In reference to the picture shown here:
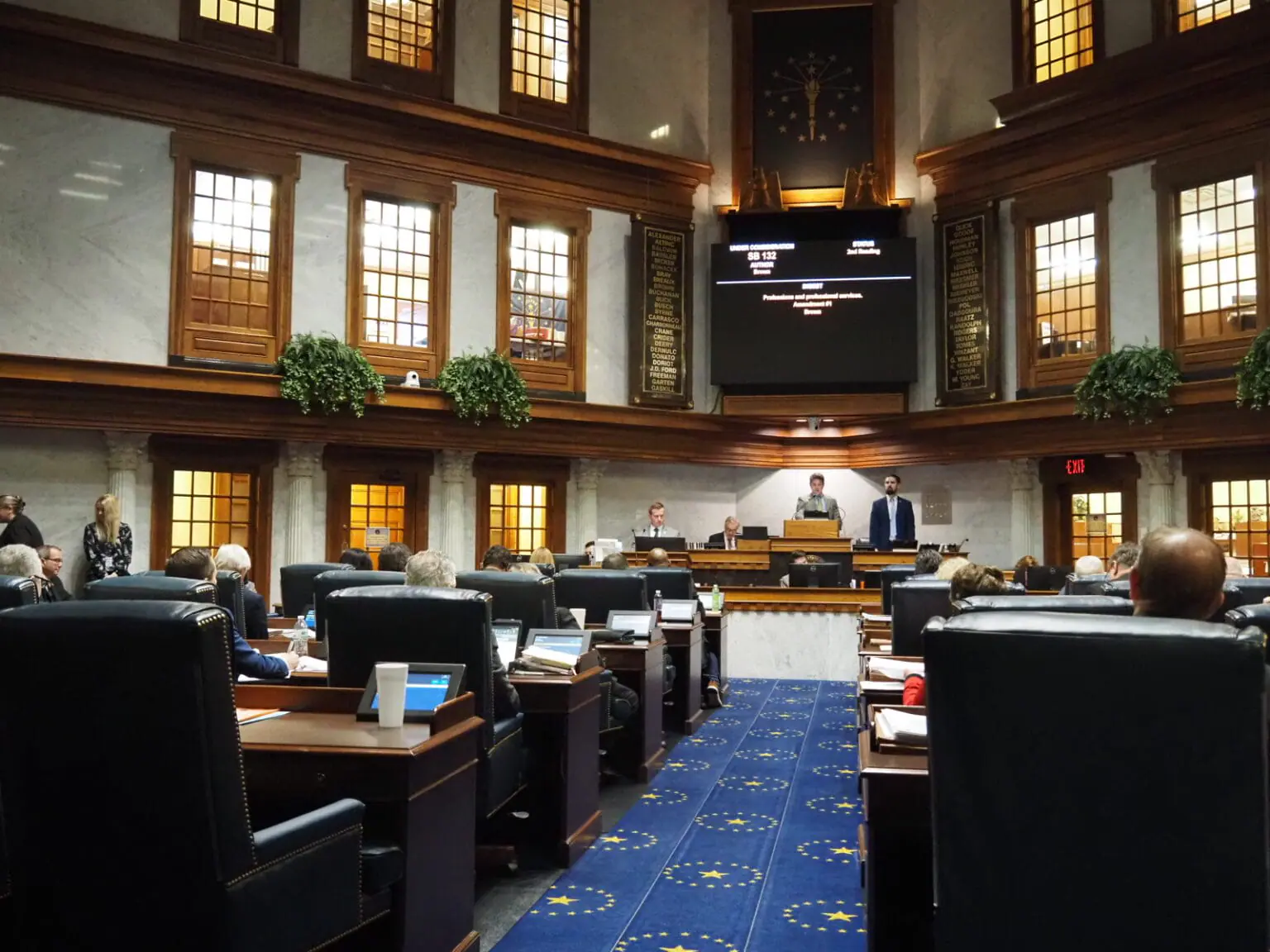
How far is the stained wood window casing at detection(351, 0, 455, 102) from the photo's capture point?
13.1 m

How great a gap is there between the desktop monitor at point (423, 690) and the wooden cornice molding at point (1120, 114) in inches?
464

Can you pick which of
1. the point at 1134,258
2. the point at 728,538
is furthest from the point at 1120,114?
the point at 728,538

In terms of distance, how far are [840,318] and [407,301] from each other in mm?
5698

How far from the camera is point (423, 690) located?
11.8ft

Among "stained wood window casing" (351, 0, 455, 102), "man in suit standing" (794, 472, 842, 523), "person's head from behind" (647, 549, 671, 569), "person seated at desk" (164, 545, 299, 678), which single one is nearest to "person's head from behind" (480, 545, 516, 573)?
"person seated at desk" (164, 545, 299, 678)

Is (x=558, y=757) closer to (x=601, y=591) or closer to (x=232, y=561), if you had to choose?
(x=232, y=561)

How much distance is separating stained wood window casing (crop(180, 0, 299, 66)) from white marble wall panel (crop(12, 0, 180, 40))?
11cm

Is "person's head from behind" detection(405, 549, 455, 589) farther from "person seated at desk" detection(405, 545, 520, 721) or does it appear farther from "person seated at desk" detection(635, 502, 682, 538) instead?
"person seated at desk" detection(635, 502, 682, 538)

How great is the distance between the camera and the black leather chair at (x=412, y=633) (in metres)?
4.12

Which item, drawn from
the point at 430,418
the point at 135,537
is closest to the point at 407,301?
the point at 430,418

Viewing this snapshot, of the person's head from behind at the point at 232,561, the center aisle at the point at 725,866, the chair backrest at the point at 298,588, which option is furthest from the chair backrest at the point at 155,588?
the chair backrest at the point at 298,588

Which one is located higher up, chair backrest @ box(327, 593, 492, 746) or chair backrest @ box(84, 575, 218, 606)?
chair backrest @ box(84, 575, 218, 606)

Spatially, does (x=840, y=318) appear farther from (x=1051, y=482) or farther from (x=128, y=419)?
(x=128, y=419)

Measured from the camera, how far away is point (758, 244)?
15.1m
